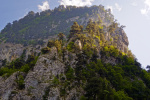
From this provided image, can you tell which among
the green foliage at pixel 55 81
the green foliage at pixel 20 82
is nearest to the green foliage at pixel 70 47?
the green foliage at pixel 55 81

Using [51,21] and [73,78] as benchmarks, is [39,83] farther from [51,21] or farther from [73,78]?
[51,21]

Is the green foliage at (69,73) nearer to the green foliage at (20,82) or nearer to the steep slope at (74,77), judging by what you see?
the steep slope at (74,77)

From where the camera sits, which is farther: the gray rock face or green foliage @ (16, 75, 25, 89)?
green foliage @ (16, 75, 25, 89)

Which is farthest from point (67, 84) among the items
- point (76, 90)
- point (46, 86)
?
point (46, 86)

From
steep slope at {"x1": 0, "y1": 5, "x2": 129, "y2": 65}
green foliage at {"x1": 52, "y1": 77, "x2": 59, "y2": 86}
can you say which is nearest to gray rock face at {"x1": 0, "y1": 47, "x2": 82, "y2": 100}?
green foliage at {"x1": 52, "y1": 77, "x2": 59, "y2": 86}

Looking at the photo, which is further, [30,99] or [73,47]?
[73,47]

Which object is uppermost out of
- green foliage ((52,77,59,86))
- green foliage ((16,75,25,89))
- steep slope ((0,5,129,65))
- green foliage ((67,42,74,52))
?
steep slope ((0,5,129,65))

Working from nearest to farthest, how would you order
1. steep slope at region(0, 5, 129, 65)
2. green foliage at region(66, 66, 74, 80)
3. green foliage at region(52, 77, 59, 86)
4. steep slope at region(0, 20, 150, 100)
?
steep slope at region(0, 20, 150, 100)
green foliage at region(52, 77, 59, 86)
green foliage at region(66, 66, 74, 80)
steep slope at region(0, 5, 129, 65)

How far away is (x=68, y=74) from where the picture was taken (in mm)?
41062

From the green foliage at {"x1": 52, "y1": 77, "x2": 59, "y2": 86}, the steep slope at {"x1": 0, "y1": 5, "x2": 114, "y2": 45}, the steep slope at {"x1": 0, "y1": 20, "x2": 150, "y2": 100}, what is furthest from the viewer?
the steep slope at {"x1": 0, "y1": 5, "x2": 114, "y2": 45}

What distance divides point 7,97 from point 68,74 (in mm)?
18288

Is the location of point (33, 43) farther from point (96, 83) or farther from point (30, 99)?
point (96, 83)

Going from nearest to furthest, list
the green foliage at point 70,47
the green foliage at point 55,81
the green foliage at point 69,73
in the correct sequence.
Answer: the green foliage at point 55,81 < the green foliage at point 69,73 < the green foliage at point 70,47

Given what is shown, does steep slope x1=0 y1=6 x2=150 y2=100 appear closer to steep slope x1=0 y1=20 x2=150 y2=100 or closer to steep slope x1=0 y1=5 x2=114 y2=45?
steep slope x1=0 y1=20 x2=150 y2=100
